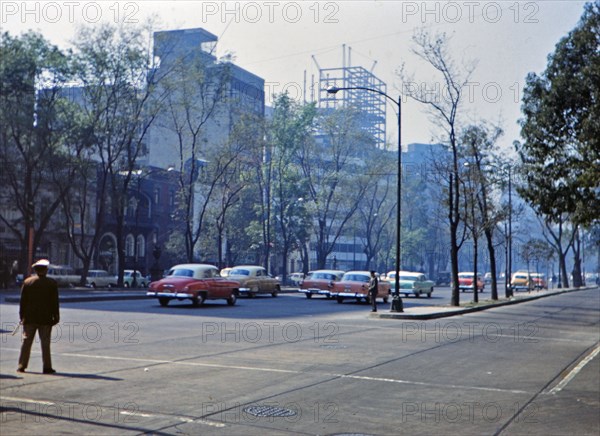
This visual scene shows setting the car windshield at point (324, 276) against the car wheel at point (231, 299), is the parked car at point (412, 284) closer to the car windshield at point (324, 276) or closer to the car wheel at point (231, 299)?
the car windshield at point (324, 276)

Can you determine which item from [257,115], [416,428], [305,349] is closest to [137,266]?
[257,115]

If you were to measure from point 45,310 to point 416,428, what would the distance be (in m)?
6.39

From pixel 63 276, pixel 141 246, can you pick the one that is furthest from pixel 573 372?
pixel 141 246

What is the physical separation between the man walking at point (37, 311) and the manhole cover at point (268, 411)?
401cm

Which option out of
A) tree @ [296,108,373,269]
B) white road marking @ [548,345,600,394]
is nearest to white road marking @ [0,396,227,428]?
white road marking @ [548,345,600,394]

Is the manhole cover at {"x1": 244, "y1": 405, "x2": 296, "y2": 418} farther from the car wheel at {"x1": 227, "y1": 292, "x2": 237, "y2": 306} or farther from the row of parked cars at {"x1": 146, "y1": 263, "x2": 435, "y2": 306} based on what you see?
the car wheel at {"x1": 227, "y1": 292, "x2": 237, "y2": 306}

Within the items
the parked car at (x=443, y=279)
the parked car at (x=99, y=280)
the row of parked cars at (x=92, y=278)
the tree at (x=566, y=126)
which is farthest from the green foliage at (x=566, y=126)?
the parked car at (x=443, y=279)

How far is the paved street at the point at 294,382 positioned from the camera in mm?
8742

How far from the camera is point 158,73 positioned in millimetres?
56531

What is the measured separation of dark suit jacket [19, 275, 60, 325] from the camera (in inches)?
472

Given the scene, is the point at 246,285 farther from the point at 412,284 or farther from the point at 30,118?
the point at 30,118

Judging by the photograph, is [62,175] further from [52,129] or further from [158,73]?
[158,73]

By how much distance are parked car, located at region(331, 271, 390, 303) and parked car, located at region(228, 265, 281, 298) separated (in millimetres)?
5531

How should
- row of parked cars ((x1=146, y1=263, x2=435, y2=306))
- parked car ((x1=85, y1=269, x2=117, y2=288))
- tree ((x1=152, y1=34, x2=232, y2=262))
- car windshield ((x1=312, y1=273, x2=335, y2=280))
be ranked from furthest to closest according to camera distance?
parked car ((x1=85, y1=269, x2=117, y2=288)) < tree ((x1=152, y1=34, x2=232, y2=262)) < car windshield ((x1=312, y1=273, x2=335, y2=280)) < row of parked cars ((x1=146, y1=263, x2=435, y2=306))
